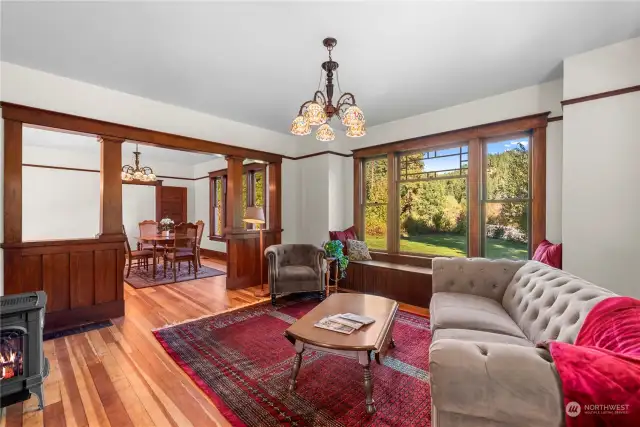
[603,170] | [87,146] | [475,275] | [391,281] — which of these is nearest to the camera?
[603,170]

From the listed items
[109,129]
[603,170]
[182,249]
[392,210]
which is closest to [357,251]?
[392,210]

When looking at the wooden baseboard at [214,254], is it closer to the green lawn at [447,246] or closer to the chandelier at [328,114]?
the green lawn at [447,246]

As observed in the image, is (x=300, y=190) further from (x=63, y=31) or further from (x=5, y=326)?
(x=5, y=326)

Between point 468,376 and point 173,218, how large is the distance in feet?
27.8

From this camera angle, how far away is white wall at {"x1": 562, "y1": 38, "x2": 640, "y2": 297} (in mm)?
2553

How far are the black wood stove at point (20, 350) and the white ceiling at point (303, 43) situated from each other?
7.13ft

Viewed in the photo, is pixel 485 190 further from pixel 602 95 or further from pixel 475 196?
pixel 602 95

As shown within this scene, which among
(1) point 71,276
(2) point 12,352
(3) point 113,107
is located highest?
(3) point 113,107

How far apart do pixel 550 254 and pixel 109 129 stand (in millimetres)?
5179

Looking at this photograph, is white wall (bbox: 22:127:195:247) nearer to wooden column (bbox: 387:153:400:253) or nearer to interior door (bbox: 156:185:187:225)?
interior door (bbox: 156:185:187:225)

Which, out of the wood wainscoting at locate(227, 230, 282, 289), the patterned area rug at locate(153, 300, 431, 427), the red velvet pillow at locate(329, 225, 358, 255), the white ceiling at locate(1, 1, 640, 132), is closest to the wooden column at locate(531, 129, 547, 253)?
the white ceiling at locate(1, 1, 640, 132)

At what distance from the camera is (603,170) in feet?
8.75

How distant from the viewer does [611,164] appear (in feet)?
8.63

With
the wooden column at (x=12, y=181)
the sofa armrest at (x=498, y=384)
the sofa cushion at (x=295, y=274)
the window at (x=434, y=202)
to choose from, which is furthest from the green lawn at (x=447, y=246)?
the wooden column at (x=12, y=181)
